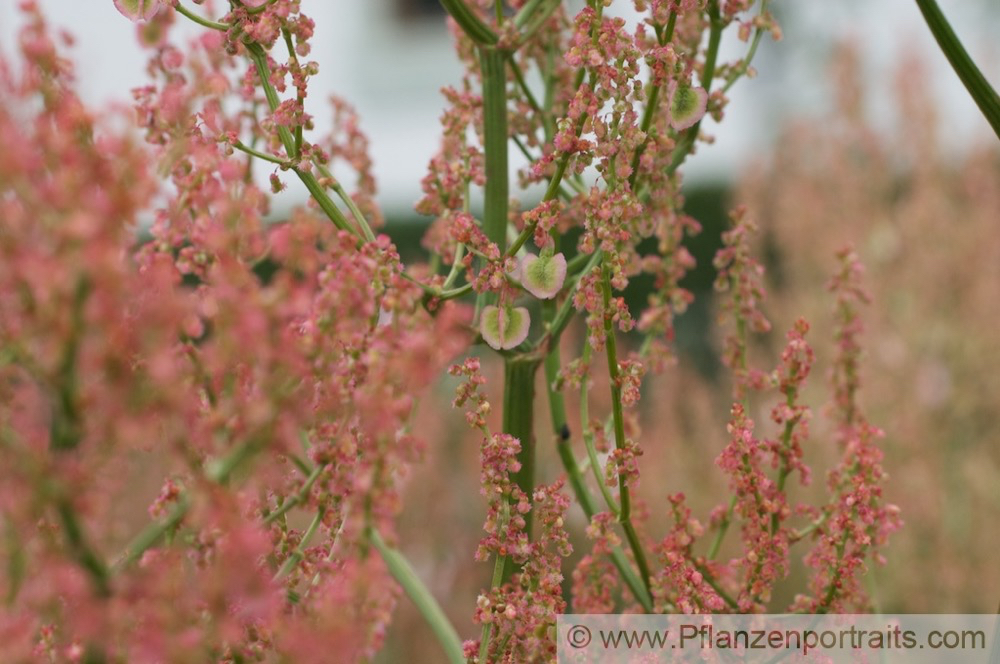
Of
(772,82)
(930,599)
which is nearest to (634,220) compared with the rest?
(930,599)

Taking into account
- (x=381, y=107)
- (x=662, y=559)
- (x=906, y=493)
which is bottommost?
(x=662, y=559)

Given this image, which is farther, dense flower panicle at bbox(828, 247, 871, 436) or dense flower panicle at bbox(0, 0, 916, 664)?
dense flower panicle at bbox(828, 247, 871, 436)

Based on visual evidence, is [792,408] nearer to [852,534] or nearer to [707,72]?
[852,534]

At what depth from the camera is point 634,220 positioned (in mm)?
641

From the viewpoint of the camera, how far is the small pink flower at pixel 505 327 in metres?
0.58

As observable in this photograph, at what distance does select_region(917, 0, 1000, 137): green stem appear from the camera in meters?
0.57

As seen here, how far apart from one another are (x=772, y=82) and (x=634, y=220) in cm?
645

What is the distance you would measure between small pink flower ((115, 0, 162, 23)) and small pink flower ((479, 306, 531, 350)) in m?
0.22

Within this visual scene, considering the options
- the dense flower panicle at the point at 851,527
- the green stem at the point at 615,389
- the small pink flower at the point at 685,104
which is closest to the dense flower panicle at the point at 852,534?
the dense flower panicle at the point at 851,527

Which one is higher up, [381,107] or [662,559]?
[381,107]

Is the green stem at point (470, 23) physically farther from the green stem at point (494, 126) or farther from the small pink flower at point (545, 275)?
the small pink flower at point (545, 275)

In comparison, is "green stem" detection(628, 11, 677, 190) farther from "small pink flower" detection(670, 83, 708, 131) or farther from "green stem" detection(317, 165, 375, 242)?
"green stem" detection(317, 165, 375, 242)

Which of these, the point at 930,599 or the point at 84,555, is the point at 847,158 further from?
the point at 84,555

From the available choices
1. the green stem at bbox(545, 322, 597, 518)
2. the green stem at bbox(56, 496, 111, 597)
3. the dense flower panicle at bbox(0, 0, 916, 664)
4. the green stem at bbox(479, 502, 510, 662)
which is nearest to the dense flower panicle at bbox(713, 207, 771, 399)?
the dense flower panicle at bbox(0, 0, 916, 664)
